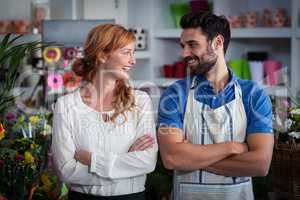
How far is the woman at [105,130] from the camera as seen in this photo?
2150mm

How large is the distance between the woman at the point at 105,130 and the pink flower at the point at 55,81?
2259 mm

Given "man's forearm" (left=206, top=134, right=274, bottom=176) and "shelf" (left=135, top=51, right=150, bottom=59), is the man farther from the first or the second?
"shelf" (left=135, top=51, right=150, bottom=59)

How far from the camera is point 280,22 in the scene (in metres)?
4.63

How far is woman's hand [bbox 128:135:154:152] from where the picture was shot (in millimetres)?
2193

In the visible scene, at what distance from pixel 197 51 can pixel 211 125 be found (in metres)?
0.26

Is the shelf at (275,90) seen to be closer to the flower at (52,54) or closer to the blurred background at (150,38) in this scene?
the blurred background at (150,38)

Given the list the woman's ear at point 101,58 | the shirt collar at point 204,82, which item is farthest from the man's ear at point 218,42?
the woman's ear at point 101,58

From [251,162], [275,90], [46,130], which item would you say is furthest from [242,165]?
[275,90]

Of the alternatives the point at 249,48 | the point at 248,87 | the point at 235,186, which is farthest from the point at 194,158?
the point at 249,48

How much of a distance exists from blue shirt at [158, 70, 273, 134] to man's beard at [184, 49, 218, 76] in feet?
0.12

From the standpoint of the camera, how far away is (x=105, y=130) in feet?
7.14

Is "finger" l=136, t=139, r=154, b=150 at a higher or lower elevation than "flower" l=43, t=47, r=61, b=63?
lower

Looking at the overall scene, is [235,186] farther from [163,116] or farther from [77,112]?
[77,112]

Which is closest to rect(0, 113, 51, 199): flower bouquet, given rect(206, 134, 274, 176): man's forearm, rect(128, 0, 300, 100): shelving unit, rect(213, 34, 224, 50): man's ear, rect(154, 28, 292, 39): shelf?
rect(206, 134, 274, 176): man's forearm
